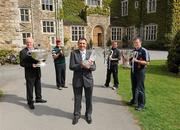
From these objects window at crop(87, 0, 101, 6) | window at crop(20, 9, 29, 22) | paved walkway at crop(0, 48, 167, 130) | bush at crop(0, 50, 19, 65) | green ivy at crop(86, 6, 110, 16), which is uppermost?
window at crop(87, 0, 101, 6)

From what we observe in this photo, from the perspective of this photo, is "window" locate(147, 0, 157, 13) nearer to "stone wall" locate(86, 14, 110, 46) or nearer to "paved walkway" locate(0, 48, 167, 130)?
"stone wall" locate(86, 14, 110, 46)

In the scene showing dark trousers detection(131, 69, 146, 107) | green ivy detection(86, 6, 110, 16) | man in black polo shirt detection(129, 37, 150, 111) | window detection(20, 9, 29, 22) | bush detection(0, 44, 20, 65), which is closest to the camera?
man in black polo shirt detection(129, 37, 150, 111)

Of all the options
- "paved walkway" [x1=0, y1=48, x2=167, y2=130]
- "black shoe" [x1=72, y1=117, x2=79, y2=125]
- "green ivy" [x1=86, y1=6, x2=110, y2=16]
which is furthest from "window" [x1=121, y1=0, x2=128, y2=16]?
"black shoe" [x1=72, y1=117, x2=79, y2=125]

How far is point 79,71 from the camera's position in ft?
19.5

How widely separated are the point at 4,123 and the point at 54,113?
1.39 meters

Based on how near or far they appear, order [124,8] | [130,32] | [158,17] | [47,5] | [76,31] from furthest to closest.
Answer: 1. [124,8]
2. [130,32]
3. [76,31]
4. [158,17]
5. [47,5]

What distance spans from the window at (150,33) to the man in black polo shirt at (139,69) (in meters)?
27.3

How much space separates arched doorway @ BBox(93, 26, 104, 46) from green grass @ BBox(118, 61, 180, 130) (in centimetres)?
2513

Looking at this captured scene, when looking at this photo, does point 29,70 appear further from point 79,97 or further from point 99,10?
point 99,10

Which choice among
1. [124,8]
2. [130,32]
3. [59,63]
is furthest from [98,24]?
[59,63]

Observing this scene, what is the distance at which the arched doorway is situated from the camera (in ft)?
120

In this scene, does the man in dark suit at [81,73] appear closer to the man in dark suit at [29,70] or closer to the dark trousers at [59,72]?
the man in dark suit at [29,70]

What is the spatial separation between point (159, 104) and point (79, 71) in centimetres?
319

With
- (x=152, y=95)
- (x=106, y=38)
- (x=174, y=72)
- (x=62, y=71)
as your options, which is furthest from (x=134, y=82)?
(x=106, y=38)
